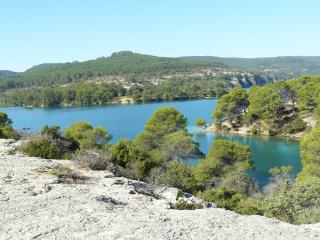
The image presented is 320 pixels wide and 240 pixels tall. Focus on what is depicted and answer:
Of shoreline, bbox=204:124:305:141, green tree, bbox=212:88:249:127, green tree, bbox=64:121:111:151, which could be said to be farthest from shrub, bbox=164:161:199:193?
green tree, bbox=212:88:249:127

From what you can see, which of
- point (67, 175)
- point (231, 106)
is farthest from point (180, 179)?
point (231, 106)

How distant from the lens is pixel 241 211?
24.5 meters

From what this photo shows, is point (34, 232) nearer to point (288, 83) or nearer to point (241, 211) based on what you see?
point (241, 211)

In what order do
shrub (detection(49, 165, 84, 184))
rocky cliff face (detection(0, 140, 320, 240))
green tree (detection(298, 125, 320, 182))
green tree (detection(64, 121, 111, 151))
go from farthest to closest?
green tree (detection(64, 121, 111, 151)) < green tree (detection(298, 125, 320, 182)) < shrub (detection(49, 165, 84, 184)) < rocky cliff face (detection(0, 140, 320, 240))

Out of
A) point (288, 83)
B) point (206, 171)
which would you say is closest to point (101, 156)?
point (206, 171)

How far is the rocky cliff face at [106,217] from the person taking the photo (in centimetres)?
1503

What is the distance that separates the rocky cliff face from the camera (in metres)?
15.0

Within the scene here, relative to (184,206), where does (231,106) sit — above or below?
below

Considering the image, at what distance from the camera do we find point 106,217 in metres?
16.7

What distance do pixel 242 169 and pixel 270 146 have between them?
36.5m

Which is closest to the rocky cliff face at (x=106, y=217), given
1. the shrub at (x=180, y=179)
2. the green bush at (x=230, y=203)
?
the green bush at (x=230, y=203)

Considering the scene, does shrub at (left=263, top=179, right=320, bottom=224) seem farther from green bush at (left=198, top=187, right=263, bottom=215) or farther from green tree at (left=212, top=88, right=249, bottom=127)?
green tree at (left=212, top=88, right=249, bottom=127)

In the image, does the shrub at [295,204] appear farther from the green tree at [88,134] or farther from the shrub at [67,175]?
the green tree at [88,134]

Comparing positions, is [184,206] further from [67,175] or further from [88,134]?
[88,134]
